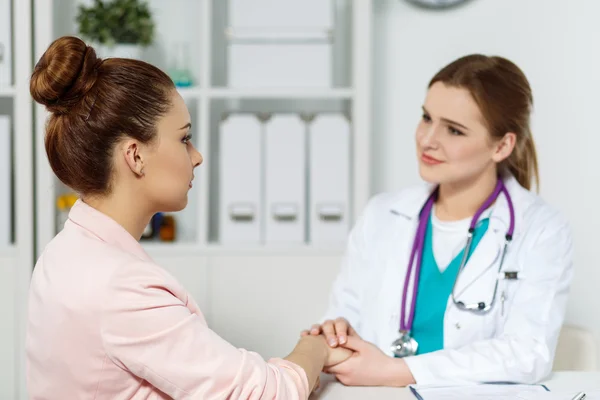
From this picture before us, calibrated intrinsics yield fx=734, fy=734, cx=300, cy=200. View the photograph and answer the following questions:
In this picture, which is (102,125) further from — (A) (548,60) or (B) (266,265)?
(A) (548,60)

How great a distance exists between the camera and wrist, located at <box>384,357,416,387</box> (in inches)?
53.0

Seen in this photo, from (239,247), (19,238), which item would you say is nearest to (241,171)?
(239,247)

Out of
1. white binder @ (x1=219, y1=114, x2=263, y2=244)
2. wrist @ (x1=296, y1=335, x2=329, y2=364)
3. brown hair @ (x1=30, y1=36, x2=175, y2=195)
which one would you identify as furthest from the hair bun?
white binder @ (x1=219, y1=114, x2=263, y2=244)

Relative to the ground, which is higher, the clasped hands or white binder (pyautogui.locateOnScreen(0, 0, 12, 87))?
white binder (pyautogui.locateOnScreen(0, 0, 12, 87))

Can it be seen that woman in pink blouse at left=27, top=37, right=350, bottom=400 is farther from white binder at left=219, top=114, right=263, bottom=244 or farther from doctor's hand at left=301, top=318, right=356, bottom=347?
white binder at left=219, top=114, right=263, bottom=244

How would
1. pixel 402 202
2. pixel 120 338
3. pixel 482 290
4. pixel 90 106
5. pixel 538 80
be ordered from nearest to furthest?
pixel 120 338, pixel 90 106, pixel 482 290, pixel 402 202, pixel 538 80

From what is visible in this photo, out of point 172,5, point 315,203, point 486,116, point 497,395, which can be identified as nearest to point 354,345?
point 497,395

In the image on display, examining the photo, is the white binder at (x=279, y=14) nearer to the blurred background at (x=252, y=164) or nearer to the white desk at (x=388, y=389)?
the blurred background at (x=252, y=164)

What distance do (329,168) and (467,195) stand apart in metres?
0.83

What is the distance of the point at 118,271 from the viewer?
0.98 meters

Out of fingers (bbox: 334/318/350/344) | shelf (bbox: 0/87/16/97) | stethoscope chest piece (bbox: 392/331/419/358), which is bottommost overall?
stethoscope chest piece (bbox: 392/331/419/358)

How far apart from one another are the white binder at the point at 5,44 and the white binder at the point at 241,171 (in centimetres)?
78

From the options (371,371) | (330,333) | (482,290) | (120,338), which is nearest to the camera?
(120,338)

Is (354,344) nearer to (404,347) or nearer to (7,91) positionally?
(404,347)
